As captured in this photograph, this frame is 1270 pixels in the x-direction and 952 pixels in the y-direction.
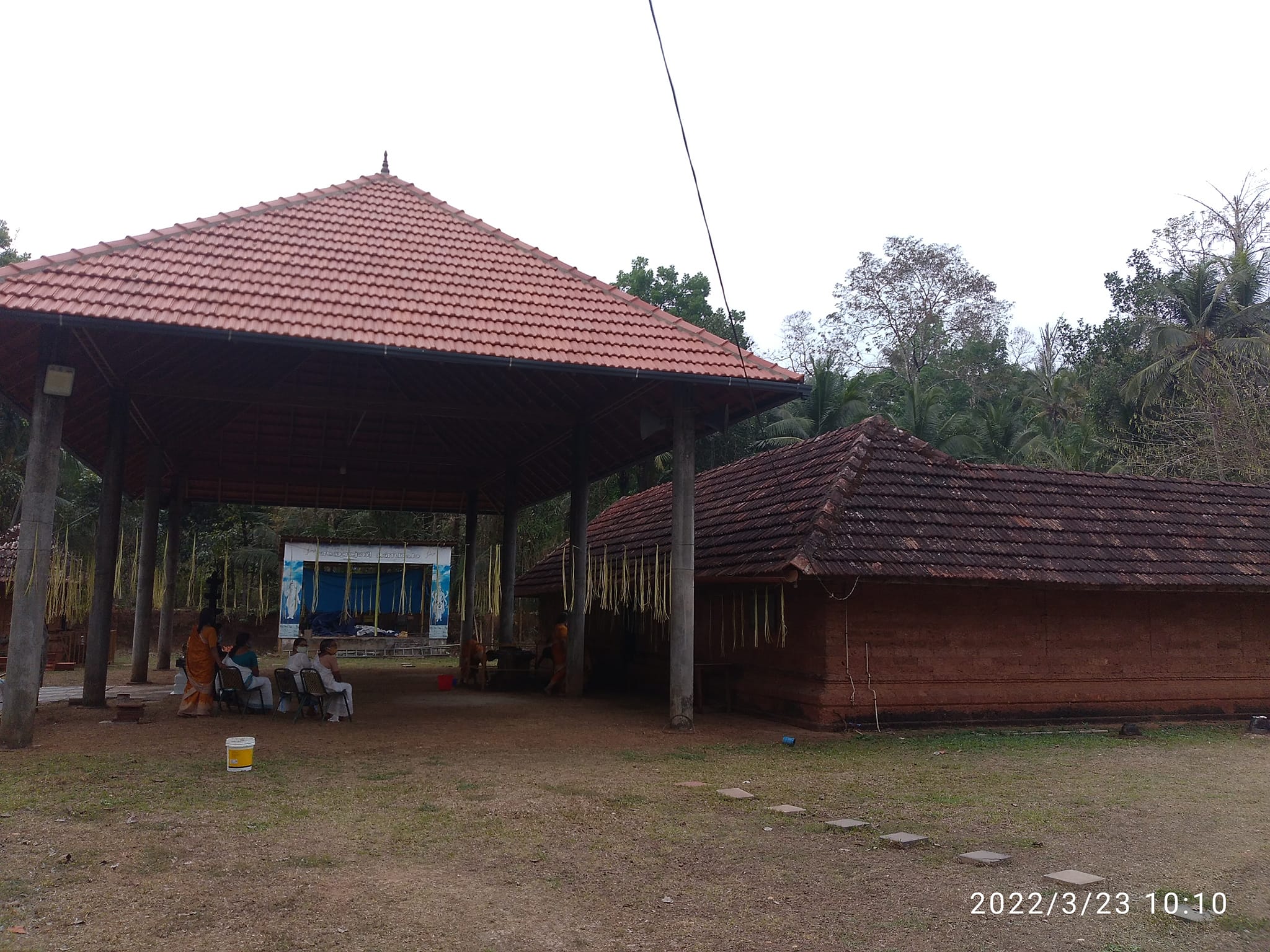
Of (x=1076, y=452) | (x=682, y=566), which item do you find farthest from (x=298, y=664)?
(x=1076, y=452)

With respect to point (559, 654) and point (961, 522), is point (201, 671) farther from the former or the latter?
point (961, 522)

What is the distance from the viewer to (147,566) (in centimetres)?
1791

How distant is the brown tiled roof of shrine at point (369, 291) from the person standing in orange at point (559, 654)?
5444 millimetres

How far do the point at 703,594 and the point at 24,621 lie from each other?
8698 millimetres

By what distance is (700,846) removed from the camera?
6203 millimetres

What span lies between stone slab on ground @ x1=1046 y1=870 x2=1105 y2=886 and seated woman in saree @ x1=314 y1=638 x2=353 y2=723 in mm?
8566

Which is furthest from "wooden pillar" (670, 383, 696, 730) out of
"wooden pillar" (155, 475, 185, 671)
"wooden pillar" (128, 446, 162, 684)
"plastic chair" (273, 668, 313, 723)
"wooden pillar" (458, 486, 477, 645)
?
"wooden pillar" (155, 475, 185, 671)

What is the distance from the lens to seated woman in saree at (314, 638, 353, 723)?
39.0ft

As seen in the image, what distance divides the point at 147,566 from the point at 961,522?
1406cm

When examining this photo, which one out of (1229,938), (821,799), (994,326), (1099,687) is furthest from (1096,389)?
(1229,938)

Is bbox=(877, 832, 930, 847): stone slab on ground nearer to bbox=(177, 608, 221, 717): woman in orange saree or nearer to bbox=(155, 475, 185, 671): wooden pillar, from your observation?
bbox=(177, 608, 221, 717): woman in orange saree

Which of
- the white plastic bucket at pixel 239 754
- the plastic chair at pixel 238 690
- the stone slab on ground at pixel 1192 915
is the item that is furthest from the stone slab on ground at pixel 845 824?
the plastic chair at pixel 238 690

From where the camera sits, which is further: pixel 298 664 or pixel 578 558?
pixel 578 558

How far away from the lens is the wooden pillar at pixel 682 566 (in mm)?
11352
